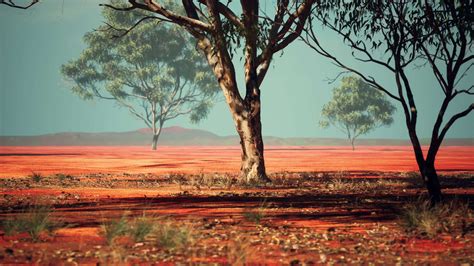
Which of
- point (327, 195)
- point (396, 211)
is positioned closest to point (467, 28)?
point (396, 211)

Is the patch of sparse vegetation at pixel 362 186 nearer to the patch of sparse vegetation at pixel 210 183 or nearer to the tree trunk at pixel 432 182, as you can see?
the patch of sparse vegetation at pixel 210 183

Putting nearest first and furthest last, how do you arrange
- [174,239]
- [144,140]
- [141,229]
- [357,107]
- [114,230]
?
[174,239] < [114,230] < [141,229] < [357,107] < [144,140]

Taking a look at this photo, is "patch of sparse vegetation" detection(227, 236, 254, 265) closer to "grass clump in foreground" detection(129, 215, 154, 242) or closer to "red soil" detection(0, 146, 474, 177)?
"grass clump in foreground" detection(129, 215, 154, 242)

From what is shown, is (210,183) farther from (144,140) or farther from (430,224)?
(144,140)

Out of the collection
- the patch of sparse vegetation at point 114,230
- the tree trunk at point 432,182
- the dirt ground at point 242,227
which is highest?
the tree trunk at point 432,182

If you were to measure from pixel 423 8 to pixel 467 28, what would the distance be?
5.21ft

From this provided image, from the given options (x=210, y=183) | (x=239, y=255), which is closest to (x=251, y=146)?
(x=210, y=183)

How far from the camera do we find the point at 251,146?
23.8m

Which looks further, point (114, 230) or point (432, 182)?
point (432, 182)

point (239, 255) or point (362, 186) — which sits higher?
point (362, 186)

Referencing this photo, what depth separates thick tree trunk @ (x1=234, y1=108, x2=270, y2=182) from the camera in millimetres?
23781

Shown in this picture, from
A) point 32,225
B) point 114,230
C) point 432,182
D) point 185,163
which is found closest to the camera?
point 114,230

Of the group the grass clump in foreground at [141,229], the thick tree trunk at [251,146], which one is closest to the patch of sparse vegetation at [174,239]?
the grass clump in foreground at [141,229]

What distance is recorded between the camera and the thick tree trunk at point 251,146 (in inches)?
936
